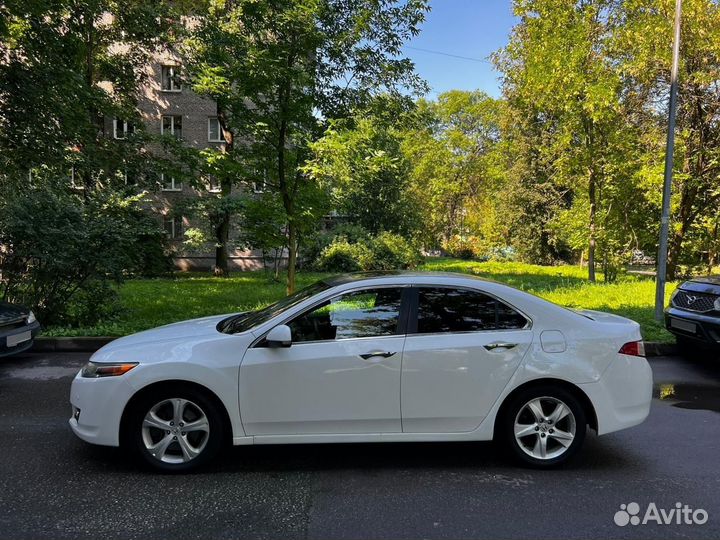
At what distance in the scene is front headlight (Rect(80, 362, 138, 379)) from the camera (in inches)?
144

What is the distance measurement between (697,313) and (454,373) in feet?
16.7

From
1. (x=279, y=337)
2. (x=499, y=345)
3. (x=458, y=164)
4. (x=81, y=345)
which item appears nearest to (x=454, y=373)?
(x=499, y=345)

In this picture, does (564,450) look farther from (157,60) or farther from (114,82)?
(157,60)

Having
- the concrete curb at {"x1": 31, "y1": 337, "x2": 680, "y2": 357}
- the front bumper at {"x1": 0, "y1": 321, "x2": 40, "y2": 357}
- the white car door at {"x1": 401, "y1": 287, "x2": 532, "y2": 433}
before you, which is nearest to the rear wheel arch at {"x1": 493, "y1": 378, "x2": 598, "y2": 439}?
the white car door at {"x1": 401, "y1": 287, "x2": 532, "y2": 433}

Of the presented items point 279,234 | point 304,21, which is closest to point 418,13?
point 304,21

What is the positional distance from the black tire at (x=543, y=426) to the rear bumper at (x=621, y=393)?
15cm

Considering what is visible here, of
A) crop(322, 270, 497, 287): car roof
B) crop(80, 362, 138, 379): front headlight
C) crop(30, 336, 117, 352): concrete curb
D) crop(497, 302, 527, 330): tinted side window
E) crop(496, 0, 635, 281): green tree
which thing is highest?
crop(496, 0, 635, 281): green tree

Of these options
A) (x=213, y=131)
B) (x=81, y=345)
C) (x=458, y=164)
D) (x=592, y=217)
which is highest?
(x=458, y=164)

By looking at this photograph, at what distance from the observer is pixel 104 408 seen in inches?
144

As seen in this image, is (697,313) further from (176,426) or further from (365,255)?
(365,255)

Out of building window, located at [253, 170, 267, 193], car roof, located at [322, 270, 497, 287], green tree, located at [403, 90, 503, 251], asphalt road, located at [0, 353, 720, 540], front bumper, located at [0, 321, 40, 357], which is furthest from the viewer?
green tree, located at [403, 90, 503, 251]

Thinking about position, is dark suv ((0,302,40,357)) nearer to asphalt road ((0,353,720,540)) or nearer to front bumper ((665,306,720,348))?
asphalt road ((0,353,720,540))

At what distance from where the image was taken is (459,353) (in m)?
3.76

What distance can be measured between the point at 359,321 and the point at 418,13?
22.0 feet
